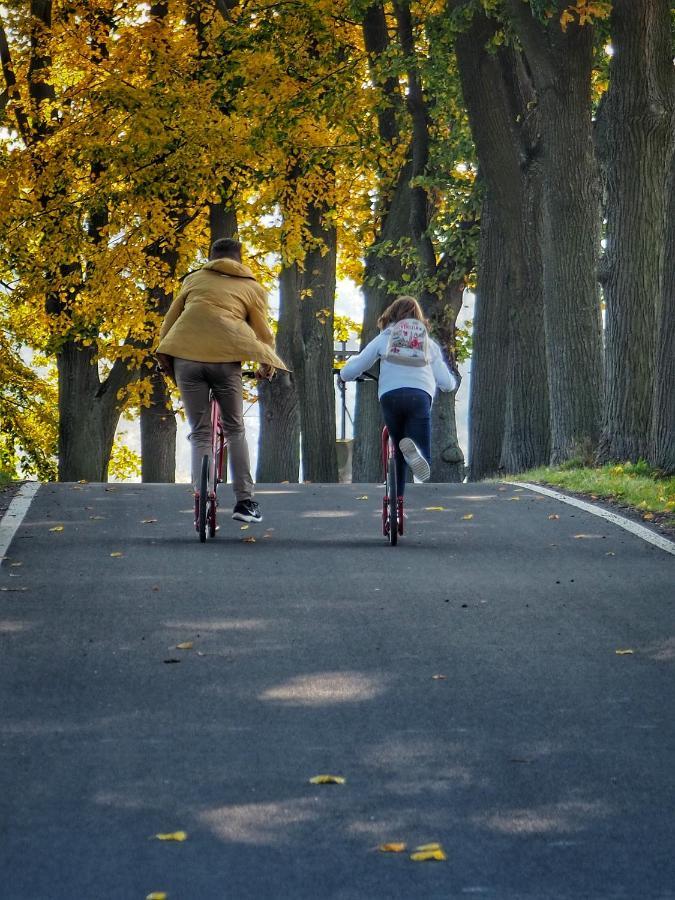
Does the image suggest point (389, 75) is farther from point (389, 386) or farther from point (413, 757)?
point (413, 757)

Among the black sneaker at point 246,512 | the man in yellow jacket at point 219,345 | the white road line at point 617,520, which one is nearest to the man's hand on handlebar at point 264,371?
the man in yellow jacket at point 219,345

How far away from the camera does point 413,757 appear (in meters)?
5.49

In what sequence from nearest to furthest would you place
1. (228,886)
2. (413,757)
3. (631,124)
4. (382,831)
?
(228,886)
(382,831)
(413,757)
(631,124)

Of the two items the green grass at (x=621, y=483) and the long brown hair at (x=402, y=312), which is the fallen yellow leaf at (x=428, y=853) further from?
the green grass at (x=621, y=483)

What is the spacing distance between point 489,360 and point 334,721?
17.1 meters

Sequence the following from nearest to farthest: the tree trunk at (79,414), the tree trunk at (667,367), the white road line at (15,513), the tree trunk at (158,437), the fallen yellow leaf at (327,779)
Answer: the fallen yellow leaf at (327,779) < the white road line at (15,513) < the tree trunk at (667,367) < the tree trunk at (79,414) < the tree trunk at (158,437)

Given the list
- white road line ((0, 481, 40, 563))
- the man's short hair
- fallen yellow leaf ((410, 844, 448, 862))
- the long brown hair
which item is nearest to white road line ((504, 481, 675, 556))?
the long brown hair

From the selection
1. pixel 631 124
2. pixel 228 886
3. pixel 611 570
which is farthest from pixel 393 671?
pixel 631 124

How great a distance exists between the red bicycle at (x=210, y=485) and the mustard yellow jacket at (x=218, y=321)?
42 centimetres

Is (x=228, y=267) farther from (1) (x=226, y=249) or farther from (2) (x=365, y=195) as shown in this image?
(2) (x=365, y=195)

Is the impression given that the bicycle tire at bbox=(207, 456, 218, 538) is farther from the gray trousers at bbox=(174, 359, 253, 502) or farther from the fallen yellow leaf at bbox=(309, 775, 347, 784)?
the fallen yellow leaf at bbox=(309, 775, 347, 784)

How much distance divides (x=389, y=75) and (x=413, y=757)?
58.4 ft

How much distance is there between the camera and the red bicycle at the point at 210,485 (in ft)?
36.0

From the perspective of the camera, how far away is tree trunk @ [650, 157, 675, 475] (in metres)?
14.8
